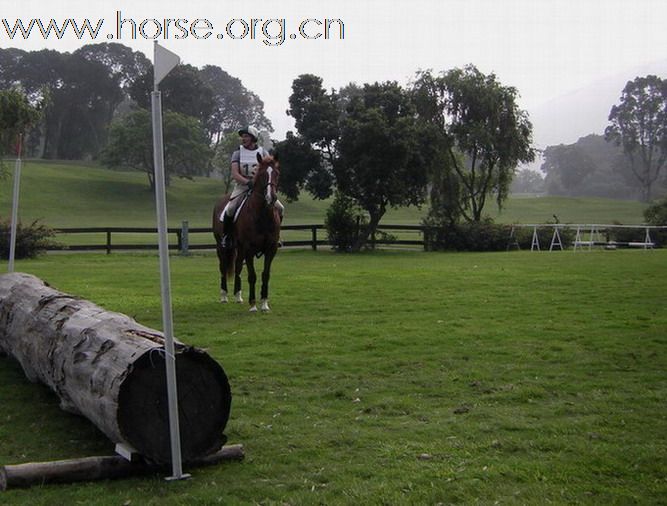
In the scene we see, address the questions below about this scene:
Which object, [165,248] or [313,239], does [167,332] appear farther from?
[313,239]

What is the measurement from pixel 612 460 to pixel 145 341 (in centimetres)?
362

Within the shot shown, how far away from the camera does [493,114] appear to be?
139 feet

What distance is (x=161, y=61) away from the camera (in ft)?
18.6

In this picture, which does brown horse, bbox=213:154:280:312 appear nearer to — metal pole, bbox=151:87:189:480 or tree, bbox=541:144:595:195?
metal pole, bbox=151:87:189:480

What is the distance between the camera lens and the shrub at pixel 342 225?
35188 mm

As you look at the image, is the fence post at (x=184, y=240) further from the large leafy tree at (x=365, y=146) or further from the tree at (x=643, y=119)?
the tree at (x=643, y=119)

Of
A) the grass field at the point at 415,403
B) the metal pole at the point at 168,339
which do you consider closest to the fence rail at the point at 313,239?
the grass field at the point at 415,403

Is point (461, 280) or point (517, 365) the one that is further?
point (461, 280)

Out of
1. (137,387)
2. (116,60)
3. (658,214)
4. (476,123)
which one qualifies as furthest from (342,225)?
(116,60)

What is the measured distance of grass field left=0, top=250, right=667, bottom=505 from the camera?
5465 mm

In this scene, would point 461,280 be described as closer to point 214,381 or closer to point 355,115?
point 214,381

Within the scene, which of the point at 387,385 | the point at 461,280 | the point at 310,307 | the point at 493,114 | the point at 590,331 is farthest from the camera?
the point at 493,114

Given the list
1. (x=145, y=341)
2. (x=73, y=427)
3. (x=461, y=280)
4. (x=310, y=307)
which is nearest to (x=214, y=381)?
(x=145, y=341)

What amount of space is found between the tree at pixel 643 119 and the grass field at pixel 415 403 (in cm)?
8322
